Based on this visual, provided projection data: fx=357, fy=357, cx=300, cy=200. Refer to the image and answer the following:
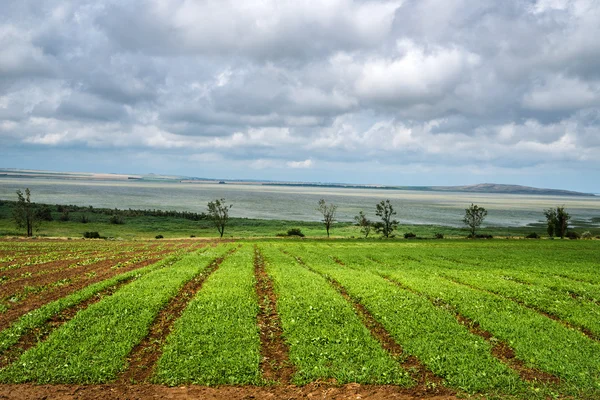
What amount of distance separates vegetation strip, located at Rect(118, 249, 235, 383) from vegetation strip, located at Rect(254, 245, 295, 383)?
11.7 ft

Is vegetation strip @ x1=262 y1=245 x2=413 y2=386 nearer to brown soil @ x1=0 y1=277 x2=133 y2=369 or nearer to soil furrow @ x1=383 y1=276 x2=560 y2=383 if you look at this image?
soil furrow @ x1=383 y1=276 x2=560 y2=383

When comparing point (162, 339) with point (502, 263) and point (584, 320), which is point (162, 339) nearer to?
point (584, 320)

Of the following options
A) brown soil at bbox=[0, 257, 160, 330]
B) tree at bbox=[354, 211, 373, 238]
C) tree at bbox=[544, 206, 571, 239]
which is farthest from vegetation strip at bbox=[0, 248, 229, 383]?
tree at bbox=[544, 206, 571, 239]

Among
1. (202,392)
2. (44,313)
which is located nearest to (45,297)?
(44,313)

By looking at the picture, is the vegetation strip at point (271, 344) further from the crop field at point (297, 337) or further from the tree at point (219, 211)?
the tree at point (219, 211)

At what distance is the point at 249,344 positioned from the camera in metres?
12.8

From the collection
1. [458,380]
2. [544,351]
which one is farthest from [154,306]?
[544,351]

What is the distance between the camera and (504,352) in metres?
12.5

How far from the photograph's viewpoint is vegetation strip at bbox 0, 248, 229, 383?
35.5ft

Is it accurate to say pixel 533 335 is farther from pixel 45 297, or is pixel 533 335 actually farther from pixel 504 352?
pixel 45 297

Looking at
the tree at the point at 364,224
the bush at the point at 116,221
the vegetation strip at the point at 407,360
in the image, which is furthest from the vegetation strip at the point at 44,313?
the bush at the point at 116,221

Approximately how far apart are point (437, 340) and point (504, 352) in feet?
7.18

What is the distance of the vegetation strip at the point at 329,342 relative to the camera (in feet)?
36.0

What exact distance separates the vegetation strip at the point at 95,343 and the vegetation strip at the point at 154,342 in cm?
24
